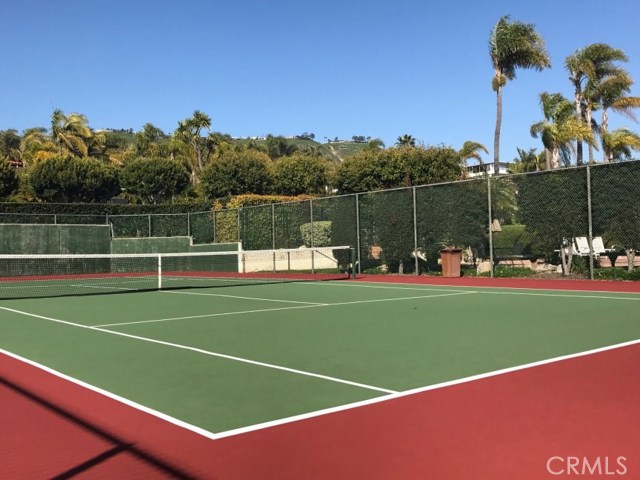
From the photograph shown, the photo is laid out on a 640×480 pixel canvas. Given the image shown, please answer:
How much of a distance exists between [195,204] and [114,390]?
1248 inches

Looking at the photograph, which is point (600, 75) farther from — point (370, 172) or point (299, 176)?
point (299, 176)

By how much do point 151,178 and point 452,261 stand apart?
3226 centimetres

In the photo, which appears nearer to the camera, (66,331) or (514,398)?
(514,398)

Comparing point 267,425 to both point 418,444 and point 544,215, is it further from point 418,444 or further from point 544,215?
point 544,215

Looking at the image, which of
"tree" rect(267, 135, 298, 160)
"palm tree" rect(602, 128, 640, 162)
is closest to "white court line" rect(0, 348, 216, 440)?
"palm tree" rect(602, 128, 640, 162)

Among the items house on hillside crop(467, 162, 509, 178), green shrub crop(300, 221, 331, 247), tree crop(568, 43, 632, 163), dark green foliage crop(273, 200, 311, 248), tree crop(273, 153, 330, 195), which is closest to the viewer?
green shrub crop(300, 221, 331, 247)

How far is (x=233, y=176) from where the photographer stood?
4197cm

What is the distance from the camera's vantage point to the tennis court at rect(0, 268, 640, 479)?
151 inches

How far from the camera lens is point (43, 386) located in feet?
19.4

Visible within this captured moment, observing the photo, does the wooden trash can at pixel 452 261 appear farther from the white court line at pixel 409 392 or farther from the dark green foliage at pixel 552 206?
the white court line at pixel 409 392

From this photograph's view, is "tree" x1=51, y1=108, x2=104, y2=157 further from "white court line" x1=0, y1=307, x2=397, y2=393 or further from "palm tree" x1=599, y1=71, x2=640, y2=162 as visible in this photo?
"white court line" x1=0, y1=307, x2=397, y2=393

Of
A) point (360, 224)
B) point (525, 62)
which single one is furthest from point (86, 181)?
point (525, 62)

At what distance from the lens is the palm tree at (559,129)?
29.1m

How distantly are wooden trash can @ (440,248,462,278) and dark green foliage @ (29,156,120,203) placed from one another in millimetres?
31223
